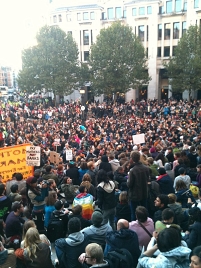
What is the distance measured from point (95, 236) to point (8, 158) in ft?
16.5

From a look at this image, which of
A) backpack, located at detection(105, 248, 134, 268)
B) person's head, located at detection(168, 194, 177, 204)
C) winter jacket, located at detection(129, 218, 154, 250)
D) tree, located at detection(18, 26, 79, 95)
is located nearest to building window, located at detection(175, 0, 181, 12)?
tree, located at detection(18, 26, 79, 95)

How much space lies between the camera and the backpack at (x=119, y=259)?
12.5ft

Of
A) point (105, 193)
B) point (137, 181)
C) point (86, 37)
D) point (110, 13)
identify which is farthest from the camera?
point (86, 37)

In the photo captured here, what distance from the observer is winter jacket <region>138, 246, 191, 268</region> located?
339cm

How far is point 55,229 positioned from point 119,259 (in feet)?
7.25

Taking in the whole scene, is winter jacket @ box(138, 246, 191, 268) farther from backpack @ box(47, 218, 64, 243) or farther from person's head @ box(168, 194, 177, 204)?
backpack @ box(47, 218, 64, 243)

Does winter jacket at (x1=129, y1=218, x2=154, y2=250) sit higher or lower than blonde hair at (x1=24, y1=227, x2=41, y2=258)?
lower

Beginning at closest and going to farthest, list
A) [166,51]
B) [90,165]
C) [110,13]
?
[90,165] → [166,51] → [110,13]

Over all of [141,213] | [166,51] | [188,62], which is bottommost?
[141,213]

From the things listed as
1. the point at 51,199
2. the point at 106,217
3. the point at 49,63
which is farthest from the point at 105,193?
the point at 49,63

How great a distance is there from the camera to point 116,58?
3409cm

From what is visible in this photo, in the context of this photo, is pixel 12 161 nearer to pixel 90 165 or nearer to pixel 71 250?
pixel 90 165

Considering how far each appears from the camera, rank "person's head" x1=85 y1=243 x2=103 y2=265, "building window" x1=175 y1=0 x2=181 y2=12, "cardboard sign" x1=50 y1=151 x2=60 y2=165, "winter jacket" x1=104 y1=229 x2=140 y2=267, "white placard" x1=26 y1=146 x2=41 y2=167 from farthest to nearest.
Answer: "building window" x1=175 y1=0 x2=181 y2=12 → "cardboard sign" x1=50 y1=151 x2=60 y2=165 → "white placard" x1=26 y1=146 x2=41 y2=167 → "winter jacket" x1=104 y1=229 x2=140 y2=267 → "person's head" x1=85 y1=243 x2=103 y2=265

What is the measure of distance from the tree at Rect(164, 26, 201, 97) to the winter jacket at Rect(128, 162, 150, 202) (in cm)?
2837
